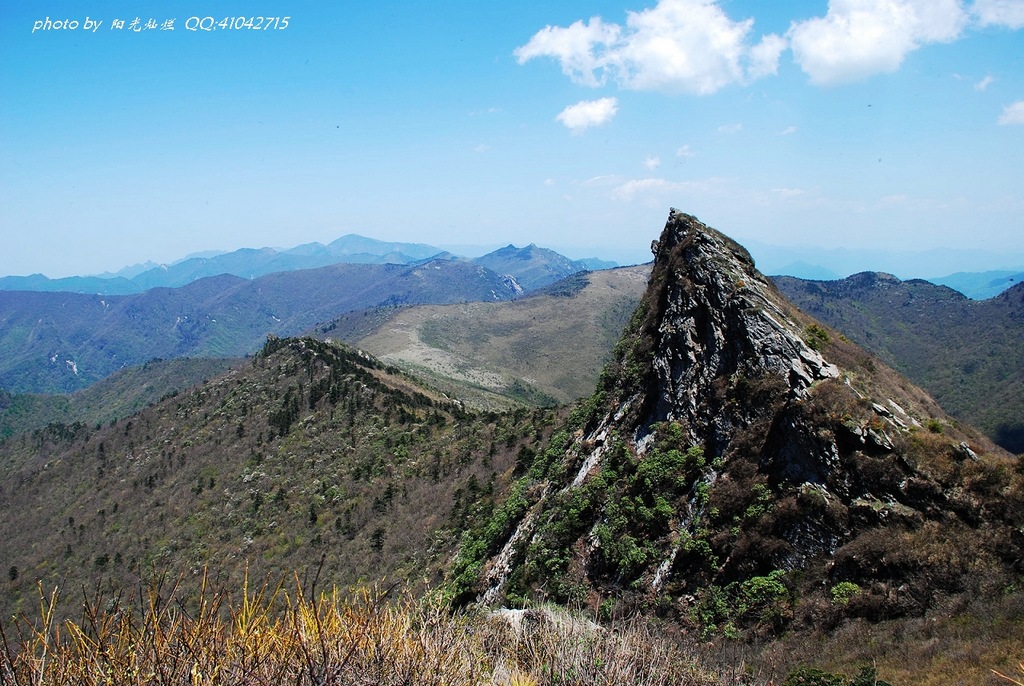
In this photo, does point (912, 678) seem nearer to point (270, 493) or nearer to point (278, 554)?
point (278, 554)

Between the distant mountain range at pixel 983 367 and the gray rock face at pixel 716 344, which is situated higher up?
the gray rock face at pixel 716 344

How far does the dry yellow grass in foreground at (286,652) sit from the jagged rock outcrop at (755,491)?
5714 mm

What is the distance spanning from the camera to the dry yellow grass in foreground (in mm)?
5699

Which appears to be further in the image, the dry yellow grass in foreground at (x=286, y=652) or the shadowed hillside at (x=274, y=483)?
the shadowed hillside at (x=274, y=483)


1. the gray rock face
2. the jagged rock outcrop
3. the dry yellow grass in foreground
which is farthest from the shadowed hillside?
the dry yellow grass in foreground

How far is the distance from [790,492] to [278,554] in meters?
40.3

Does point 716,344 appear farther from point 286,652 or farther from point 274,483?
point 274,483

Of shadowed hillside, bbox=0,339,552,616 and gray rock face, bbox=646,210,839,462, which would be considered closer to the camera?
gray rock face, bbox=646,210,839,462

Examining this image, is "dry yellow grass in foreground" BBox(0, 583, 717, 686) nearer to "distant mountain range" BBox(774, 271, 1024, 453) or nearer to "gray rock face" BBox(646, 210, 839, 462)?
"gray rock face" BBox(646, 210, 839, 462)

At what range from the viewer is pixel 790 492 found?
14.3 metres

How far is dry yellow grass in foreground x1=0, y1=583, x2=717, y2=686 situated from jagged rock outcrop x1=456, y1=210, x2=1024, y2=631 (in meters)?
5.71

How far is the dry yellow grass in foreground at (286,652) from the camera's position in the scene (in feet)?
18.7

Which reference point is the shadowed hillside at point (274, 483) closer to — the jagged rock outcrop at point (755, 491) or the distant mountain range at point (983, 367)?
the jagged rock outcrop at point (755, 491)

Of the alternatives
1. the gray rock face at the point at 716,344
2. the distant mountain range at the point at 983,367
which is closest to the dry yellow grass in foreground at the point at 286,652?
the gray rock face at the point at 716,344
